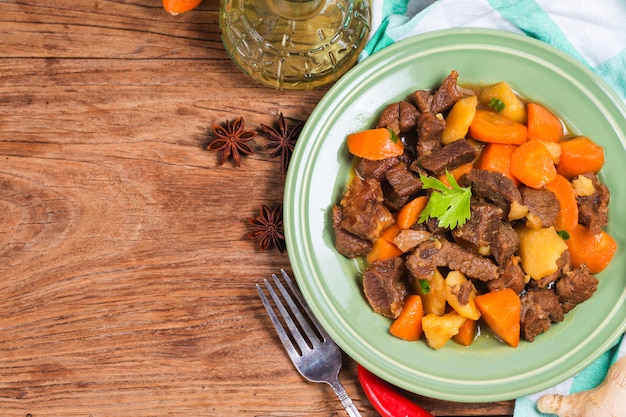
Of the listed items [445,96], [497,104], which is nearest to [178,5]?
[445,96]

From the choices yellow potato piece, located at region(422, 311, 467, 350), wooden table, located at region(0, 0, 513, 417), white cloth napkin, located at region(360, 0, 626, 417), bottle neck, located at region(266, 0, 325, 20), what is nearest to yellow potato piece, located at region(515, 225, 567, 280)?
yellow potato piece, located at region(422, 311, 467, 350)

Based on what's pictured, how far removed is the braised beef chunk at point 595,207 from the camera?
2.94 meters

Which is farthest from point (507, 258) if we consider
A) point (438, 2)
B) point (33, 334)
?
point (33, 334)

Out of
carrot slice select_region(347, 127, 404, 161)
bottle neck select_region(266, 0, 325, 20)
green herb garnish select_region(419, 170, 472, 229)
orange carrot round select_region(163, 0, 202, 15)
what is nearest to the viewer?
green herb garnish select_region(419, 170, 472, 229)

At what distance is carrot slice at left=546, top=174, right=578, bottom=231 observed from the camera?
117 inches

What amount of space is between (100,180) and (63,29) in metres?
0.79

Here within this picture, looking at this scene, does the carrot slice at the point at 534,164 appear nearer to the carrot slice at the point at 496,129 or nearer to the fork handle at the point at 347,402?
the carrot slice at the point at 496,129

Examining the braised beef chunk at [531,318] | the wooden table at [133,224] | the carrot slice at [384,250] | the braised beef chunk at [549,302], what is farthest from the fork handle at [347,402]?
the braised beef chunk at [549,302]

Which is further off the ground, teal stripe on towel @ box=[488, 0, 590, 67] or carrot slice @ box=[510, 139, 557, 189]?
teal stripe on towel @ box=[488, 0, 590, 67]

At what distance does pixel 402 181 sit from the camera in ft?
9.73

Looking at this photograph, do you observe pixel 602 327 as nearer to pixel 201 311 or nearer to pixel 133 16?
pixel 201 311

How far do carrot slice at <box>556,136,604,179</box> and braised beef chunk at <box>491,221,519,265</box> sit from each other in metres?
0.41

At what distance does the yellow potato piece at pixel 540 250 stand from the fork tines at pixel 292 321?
99 cm

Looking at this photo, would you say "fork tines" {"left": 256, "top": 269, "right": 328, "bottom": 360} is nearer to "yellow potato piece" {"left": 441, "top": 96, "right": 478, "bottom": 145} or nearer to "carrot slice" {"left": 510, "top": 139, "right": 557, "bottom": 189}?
"yellow potato piece" {"left": 441, "top": 96, "right": 478, "bottom": 145}
